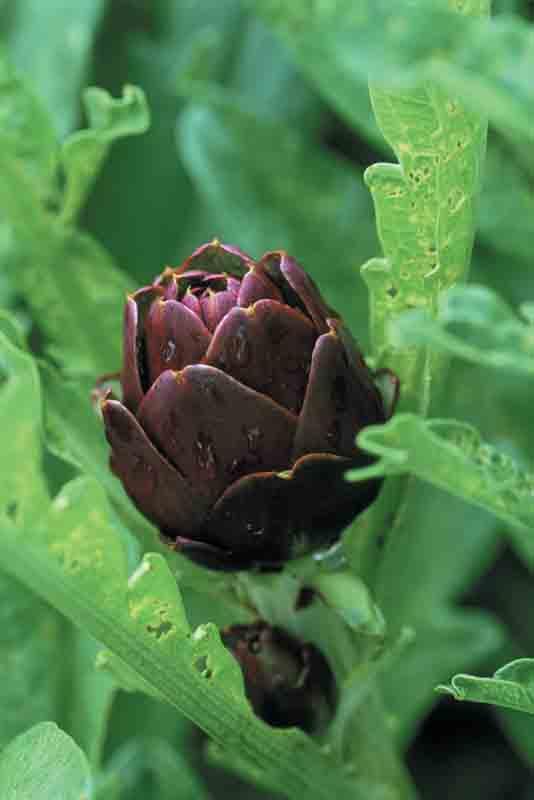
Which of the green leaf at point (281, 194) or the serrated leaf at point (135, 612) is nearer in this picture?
the serrated leaf at point (135, 612)

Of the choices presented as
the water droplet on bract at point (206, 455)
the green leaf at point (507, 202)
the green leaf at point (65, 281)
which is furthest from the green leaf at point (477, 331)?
the green leaf at point (507, 202)

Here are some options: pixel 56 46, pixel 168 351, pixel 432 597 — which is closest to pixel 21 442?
pixel 168 351

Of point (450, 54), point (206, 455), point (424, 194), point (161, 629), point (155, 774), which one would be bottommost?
point (155, 774)

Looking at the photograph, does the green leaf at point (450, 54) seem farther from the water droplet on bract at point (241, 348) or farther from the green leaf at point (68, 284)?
the green leaf at point (68, 284)

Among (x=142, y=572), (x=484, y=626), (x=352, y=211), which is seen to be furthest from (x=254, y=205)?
(x=142, y=572)

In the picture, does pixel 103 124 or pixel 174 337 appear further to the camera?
pixel 103 124

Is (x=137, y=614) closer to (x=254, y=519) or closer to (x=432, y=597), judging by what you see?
(x=254, y=519)
